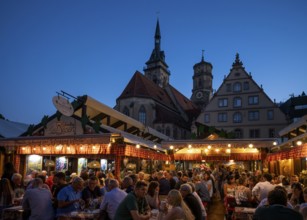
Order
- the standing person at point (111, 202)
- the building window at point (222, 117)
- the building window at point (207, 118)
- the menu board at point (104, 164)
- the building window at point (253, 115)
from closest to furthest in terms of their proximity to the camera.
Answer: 1. the standing person at point (111, 202)
2. the menu board at point (104, 164)
3. the building window at point (253, 115)
4. the building window at point (222, 117)
5. the building window at point (207, 118)

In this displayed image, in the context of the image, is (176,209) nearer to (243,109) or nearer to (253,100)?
(243,109)

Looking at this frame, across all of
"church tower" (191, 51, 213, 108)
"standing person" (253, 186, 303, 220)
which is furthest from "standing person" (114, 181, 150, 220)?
"church tower" (191, 51, 213, 108)

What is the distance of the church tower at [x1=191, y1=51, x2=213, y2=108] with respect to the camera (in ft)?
245

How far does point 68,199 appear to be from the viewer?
663cm

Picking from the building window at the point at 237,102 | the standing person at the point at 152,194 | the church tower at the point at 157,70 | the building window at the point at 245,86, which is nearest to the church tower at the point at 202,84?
the church tower at the point at 157,70

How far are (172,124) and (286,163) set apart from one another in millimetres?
28379

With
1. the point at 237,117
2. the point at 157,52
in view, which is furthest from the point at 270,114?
the point at 157,52

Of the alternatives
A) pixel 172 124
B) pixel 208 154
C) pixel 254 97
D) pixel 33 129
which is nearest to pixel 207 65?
pixel 172 124

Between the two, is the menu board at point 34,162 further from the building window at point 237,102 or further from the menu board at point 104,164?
the building window at point 237,102

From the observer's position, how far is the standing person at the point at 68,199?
21.5 ft

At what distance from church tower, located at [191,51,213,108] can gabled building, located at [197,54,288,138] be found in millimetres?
34198

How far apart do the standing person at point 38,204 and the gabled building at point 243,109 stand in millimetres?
32121

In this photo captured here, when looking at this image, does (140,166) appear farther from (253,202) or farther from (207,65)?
(207,65)

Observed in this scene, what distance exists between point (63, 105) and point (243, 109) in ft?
89.9
